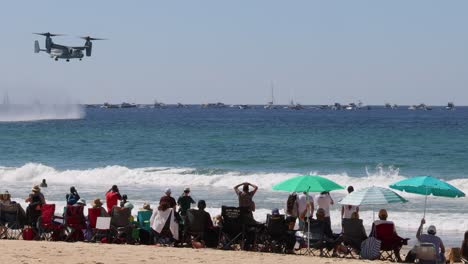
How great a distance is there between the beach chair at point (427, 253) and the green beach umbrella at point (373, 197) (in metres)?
1.36

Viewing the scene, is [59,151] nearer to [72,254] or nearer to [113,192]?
[113,192]

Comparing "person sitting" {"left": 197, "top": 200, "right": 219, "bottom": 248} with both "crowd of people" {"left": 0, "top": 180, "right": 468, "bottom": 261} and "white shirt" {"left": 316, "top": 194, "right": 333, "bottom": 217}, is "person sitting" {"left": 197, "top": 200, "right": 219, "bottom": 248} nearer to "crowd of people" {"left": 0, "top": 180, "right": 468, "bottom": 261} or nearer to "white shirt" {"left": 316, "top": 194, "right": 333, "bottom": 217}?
"crowd of people" {"left": 0, "top": 180, "right": 468, "bottom": 261}

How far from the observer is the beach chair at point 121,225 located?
16016 millimetres

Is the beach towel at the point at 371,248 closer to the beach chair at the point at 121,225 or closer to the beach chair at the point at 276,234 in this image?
the beach chair at the point at 276,234

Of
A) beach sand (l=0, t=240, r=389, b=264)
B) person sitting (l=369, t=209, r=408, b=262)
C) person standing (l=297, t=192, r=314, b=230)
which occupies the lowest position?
beach sand (l=0, t=240, r=389, b=264)

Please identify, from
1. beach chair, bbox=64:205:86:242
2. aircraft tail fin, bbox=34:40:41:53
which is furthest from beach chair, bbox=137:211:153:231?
A: aircraft tail fin, bbox=34:40:41:53

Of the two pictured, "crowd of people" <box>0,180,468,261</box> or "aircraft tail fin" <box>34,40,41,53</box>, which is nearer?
"crowd of people" <box>0,180,468,261</box>

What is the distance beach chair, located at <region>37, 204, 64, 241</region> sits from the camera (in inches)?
642

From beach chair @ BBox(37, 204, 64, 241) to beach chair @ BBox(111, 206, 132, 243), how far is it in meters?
1.03

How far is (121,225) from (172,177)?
23.4 meters

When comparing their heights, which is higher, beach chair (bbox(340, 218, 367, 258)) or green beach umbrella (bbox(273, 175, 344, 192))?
green beach umbrella (bbox(273, 175, 344, 192))

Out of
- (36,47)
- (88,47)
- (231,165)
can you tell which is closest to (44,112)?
(36,47)

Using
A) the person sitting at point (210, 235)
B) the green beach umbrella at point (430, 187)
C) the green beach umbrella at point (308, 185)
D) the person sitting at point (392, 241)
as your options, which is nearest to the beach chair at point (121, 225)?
the person sitting at point (210, 235)

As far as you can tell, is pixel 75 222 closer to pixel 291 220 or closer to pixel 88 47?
pixel 291 220
